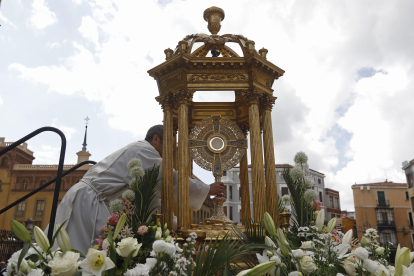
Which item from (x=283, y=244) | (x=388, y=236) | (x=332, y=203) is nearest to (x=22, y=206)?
(x=332, y=203)

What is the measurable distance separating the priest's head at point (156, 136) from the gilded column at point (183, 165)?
56cm

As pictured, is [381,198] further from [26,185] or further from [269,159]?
[269,159]

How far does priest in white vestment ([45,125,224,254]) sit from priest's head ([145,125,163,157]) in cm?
57

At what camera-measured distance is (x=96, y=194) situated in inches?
169

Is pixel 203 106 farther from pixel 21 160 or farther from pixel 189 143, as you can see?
pixel 21 160

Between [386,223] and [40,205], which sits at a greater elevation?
[40,205]

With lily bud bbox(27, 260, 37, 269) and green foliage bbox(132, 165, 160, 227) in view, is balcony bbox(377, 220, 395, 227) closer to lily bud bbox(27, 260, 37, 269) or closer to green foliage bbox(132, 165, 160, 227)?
green foliage bbox(132, 165, 160, 227)

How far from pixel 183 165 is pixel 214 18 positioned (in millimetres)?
3337

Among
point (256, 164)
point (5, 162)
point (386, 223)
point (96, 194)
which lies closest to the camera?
point (96, 194)

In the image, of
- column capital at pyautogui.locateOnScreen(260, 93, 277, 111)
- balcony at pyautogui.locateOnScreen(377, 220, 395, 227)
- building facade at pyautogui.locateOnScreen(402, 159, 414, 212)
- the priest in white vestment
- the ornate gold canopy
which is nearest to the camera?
the priest in white vestment

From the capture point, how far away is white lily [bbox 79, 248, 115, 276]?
1.49 metres

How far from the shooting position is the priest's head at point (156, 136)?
583 cm

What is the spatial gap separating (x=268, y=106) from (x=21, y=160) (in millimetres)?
42843

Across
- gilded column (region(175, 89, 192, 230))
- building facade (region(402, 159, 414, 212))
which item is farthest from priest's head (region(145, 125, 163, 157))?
building facade (region(402, 159, 414, 212))
